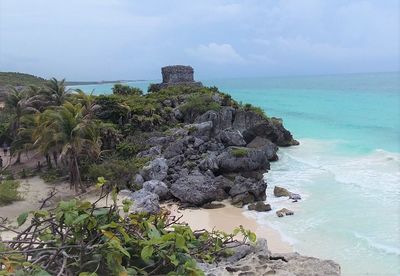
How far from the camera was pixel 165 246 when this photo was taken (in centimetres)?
313

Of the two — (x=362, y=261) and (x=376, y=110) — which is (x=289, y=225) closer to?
(x=362, y=261)

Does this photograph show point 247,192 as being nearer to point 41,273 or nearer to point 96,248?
point 96,248

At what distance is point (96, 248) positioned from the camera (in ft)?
9.93

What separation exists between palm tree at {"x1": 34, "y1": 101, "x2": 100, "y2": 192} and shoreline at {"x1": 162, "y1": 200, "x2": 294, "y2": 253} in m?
4.44

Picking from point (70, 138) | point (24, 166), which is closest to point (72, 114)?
point (70, 138)

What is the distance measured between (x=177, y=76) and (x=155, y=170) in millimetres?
22607

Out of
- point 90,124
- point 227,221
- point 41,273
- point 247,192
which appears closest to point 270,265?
point 41,273

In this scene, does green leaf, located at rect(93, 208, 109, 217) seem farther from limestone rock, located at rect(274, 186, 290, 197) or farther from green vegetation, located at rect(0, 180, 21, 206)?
limestone rock, located at rect(274, 186, 290, 197)

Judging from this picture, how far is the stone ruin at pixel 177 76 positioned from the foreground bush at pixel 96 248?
125ft

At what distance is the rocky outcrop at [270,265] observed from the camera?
5543 mm

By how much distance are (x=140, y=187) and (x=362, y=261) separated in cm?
1053

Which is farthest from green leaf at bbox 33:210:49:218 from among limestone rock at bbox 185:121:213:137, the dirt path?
limestone rock at bbox 185:121:213:137

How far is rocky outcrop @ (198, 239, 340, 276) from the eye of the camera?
218 inches

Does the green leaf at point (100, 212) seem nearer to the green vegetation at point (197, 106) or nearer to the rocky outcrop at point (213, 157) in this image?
the rocky outcrop at point (213, 157)
